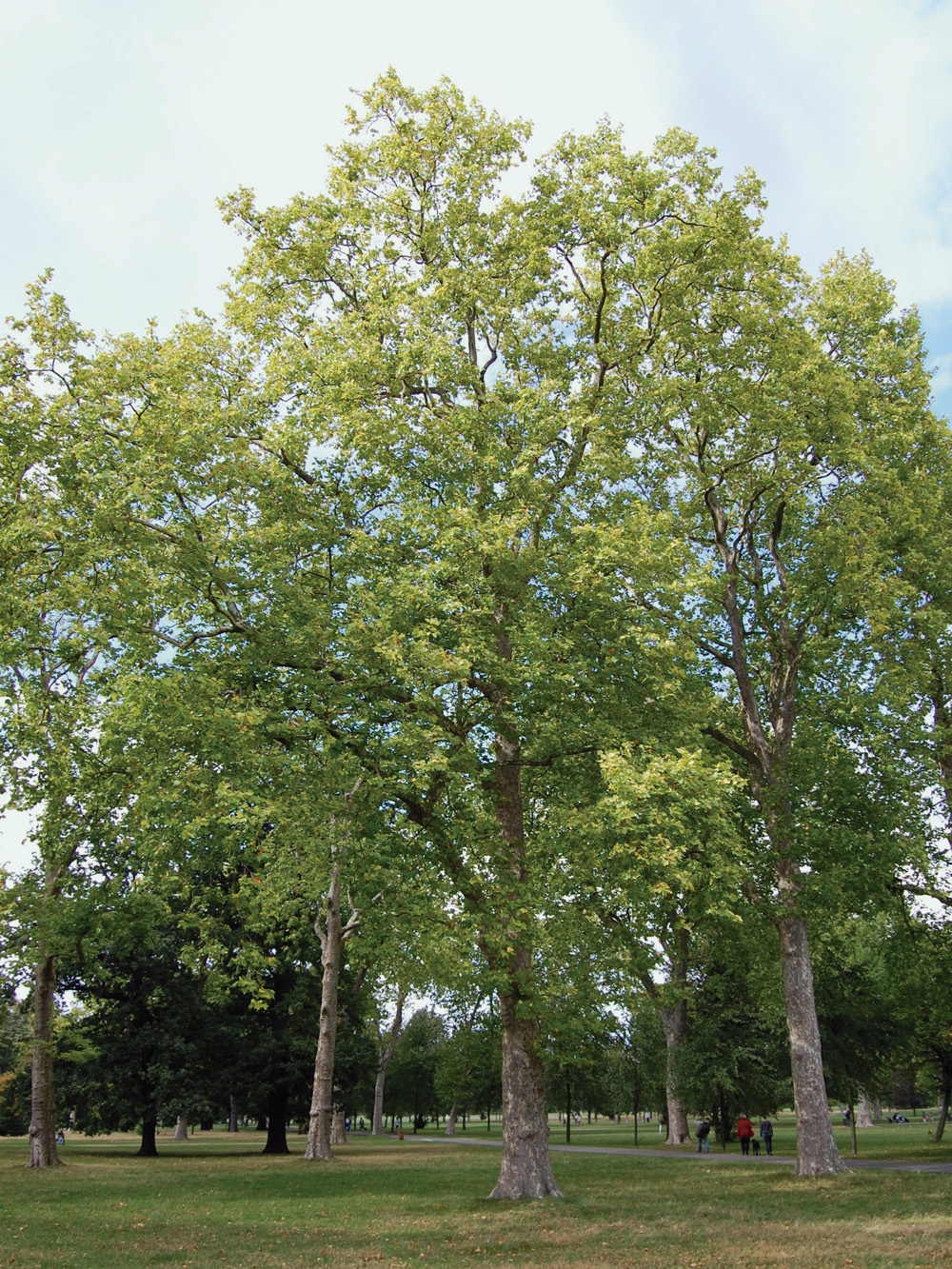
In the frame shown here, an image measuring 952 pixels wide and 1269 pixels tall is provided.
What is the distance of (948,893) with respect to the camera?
23.1 m

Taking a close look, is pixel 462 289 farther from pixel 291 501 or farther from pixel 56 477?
pixel 56 477

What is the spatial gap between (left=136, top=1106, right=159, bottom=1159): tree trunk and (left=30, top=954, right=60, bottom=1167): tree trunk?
950cm

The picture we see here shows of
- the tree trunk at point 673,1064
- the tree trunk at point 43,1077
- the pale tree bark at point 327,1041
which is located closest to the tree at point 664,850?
the pale tree bark at point 327,1041

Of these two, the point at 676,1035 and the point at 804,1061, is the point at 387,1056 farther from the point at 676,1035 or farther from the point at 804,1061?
the point at 804,1061

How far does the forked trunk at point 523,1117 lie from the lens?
15.9 meters

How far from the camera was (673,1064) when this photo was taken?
3669 centimetres

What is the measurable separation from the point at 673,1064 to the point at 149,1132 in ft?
70.1

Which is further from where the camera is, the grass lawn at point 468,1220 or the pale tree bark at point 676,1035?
the pale tree bark at point 676,1035

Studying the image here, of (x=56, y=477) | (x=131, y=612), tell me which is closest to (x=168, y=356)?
(x=56, y=477)

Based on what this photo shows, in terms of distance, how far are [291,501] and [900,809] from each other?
14.5 m

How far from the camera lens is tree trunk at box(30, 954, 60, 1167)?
25500 mm

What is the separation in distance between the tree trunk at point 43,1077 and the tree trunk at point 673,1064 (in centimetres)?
2277

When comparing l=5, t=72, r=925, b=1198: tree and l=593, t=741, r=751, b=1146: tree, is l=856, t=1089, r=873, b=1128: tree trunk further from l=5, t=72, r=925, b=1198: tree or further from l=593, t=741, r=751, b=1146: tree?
l=593, t=741, r=751, b=1146: tree

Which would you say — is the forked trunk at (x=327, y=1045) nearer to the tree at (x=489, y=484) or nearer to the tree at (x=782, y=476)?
the tree at (x=489, y=484)
